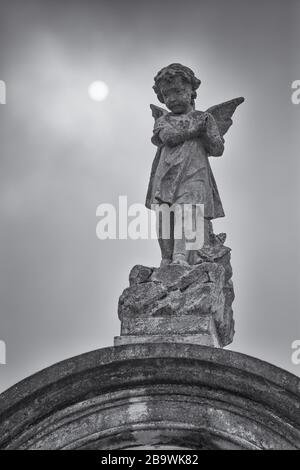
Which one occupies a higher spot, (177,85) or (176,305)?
(177,85)

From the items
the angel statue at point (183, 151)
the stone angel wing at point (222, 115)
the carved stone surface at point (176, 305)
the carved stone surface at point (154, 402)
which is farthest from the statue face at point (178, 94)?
the carved stone surface at point (154, 402)

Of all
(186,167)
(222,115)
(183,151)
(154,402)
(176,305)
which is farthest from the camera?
(222,115)

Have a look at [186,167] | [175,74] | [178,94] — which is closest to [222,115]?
[178,94]

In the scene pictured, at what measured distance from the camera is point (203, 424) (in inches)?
358

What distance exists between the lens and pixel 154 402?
936 cm

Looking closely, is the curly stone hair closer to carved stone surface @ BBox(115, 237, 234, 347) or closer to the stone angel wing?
the stone angel wing

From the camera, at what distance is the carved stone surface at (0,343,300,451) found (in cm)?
902

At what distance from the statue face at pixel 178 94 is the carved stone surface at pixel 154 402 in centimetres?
400

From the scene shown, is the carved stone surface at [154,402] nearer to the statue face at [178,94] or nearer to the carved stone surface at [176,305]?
the carved stone surface at [176,305]

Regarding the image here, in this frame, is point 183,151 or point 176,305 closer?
point 176,305

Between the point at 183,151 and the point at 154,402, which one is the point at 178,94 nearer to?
the point at 183,151

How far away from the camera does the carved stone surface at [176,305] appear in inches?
401

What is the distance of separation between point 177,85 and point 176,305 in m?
3.32
